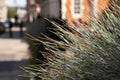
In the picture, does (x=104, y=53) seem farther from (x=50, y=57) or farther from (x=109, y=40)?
(x=50, y=57)

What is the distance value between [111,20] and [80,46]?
0.42 metres

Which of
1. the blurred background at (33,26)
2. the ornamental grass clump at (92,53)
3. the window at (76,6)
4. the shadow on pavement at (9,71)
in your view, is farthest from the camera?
the window at (76,6)

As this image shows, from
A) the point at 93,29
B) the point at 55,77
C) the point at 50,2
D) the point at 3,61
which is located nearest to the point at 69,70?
the point at 55,77

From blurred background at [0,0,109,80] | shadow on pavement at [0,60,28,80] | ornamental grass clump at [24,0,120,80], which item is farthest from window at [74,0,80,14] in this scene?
ornamental grass clump at [24,0,120,80]

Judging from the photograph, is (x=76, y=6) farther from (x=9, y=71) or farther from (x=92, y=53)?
(x=92, y=53)

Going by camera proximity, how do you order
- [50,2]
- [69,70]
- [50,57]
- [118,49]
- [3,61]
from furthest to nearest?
[50,2]
[3,61]
[50,57]
[69,70]
[118,49]

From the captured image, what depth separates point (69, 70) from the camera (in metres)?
4.72

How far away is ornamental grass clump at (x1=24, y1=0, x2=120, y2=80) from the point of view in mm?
4434

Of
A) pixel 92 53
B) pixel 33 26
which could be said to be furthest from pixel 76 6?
pixel 92 53

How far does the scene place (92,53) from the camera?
456cm

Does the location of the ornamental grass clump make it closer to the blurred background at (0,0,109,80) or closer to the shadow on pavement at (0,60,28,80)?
the blurred background at (0,0,109,80)

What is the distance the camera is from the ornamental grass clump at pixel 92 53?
4434 mm

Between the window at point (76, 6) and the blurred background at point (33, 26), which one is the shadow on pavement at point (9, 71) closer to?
the blurred background at point (33, 26)

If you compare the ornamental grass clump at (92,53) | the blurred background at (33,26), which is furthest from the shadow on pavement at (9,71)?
the ornamental grass clump at (92,53)
